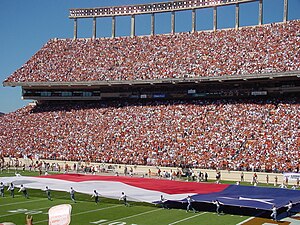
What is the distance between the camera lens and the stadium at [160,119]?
26312 mm

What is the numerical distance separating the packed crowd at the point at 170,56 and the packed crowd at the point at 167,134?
3505mm

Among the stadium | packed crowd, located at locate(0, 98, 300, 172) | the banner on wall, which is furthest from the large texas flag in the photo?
packed crowd, located at locate(0, 98, 300, 172)

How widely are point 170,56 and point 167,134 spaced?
1176 cm

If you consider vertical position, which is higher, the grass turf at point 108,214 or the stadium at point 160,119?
the stadium at point 160,119

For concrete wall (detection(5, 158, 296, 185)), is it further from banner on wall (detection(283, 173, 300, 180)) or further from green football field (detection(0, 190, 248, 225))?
green football field (detection(0, 190, 248, 225))

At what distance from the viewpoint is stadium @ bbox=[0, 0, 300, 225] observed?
86.3 feet

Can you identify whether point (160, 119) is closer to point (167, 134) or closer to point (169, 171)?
point (167, 134)

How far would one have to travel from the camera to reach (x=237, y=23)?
51.0 m

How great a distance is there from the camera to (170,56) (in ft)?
165

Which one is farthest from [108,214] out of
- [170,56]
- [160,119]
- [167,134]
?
[170,56]

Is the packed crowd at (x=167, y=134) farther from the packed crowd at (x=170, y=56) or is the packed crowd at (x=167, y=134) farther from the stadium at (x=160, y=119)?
the packed crowd at (x=170, y=56)

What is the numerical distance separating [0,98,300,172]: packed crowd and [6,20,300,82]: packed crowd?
3.51 metres

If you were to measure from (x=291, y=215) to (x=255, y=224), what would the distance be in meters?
3.21

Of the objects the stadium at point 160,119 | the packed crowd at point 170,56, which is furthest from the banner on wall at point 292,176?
the packed crowd at point 170,56
